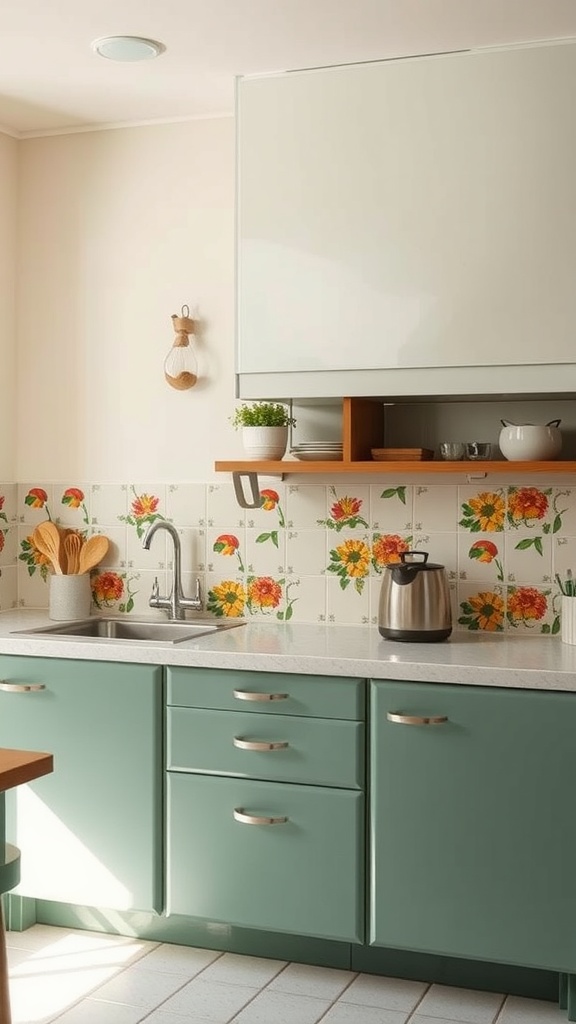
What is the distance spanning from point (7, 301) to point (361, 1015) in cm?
243

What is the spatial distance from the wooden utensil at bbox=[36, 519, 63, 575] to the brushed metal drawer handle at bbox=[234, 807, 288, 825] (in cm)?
113

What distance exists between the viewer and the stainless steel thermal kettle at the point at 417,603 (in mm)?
3098

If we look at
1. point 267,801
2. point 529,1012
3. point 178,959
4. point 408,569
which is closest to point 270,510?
point 408,569

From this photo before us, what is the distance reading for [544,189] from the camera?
2941mm

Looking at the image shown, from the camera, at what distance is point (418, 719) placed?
111 inches

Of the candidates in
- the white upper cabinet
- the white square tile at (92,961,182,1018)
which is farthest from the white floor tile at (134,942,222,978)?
the white upper cabinet

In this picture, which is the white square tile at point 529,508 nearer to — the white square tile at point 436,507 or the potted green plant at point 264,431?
the white square tile at point 436,507

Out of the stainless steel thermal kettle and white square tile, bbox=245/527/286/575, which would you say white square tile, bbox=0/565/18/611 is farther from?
the stainless steel thermal kettle

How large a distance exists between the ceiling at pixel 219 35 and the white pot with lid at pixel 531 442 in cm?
99

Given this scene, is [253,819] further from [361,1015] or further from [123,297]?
[123,297]

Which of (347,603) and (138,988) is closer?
(138,988)

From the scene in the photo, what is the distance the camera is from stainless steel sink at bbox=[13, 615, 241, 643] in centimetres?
347

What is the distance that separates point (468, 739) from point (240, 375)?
1.17 metres

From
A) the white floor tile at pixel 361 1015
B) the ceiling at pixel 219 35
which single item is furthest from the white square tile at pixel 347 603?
the ceiling at pixel 219 35
